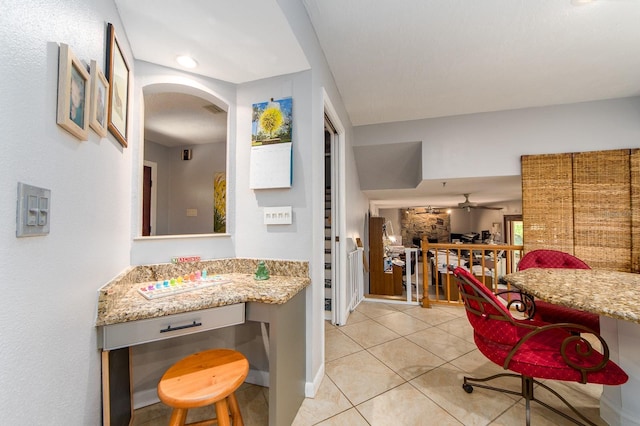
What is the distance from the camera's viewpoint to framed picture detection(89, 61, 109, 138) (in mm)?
925

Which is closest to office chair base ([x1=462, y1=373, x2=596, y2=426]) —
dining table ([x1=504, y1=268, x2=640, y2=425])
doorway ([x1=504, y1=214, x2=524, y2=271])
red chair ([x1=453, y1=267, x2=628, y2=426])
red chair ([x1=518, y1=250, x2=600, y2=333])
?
red chair ([x1=453, y1=267, x2=628, y2=426])

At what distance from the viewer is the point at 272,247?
5.53 ft

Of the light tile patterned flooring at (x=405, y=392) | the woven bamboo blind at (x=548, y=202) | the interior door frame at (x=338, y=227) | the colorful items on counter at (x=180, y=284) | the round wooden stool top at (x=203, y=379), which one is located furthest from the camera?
the woven bamboo blind at (x=548, y=202)

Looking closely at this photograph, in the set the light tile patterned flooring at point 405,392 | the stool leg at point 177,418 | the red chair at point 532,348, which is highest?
the red chair at point 532,348

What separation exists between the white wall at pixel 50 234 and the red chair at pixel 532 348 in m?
1.73

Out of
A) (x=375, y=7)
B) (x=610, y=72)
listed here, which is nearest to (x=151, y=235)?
(x=375, y=7)

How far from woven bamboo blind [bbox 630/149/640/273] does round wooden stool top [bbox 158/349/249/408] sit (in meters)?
4.20

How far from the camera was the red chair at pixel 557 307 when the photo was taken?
1642 millimetres

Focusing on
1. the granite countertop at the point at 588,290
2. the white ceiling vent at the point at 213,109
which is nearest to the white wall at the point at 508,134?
the granite countertop at the point at 588,290

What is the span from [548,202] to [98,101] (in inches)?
166

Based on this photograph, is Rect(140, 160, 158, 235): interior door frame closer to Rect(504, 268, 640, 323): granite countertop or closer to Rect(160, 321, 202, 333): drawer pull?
Rect(160, 321, 202, 333): drawer pull

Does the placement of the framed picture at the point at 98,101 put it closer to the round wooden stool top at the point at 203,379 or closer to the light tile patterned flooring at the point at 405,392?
the round wooden stool top at the point at 203,379

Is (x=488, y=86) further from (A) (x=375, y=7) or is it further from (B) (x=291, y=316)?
(B) (x=291, y=316)

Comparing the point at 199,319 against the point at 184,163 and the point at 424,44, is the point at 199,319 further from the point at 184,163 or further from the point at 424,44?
the point at 424,44
